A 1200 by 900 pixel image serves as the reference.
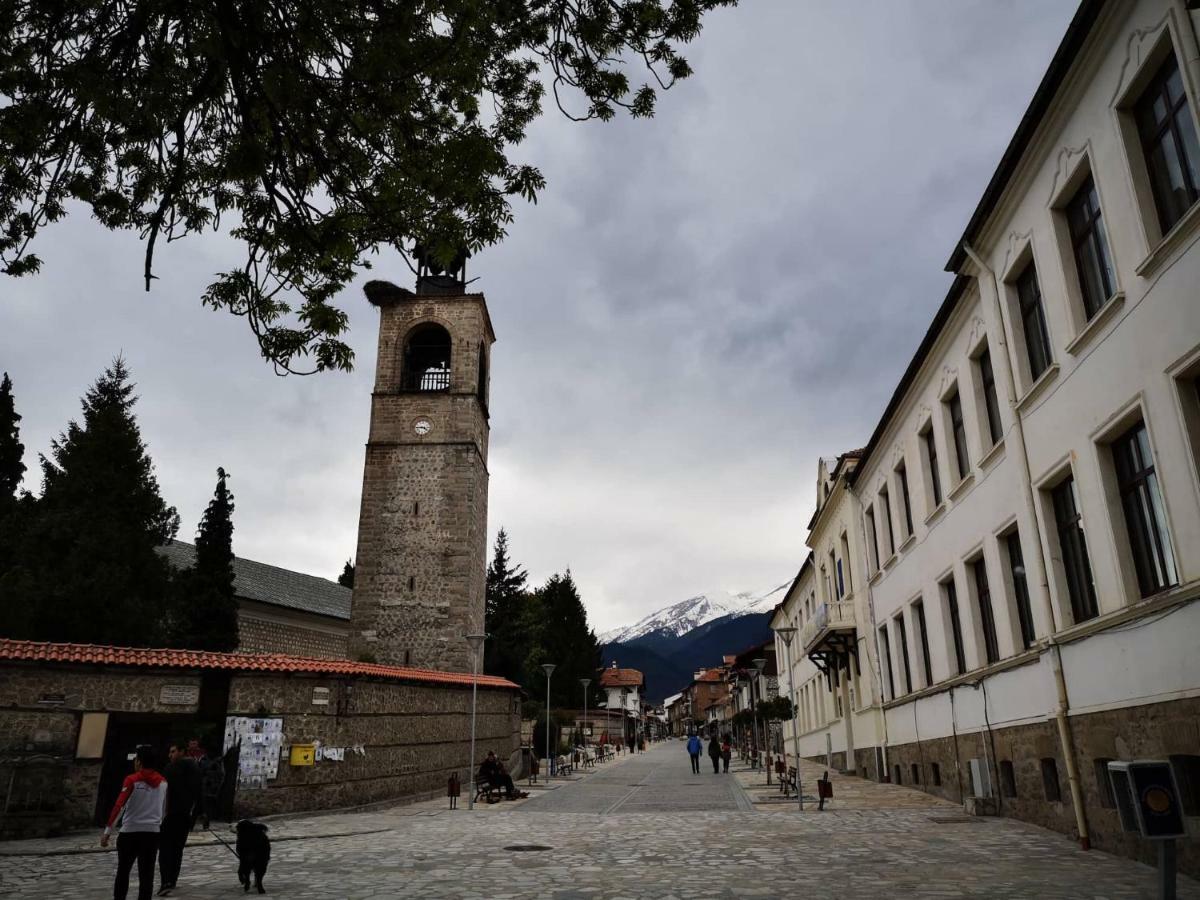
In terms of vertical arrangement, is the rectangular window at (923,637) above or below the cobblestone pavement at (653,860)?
above

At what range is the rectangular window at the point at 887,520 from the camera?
21.2m

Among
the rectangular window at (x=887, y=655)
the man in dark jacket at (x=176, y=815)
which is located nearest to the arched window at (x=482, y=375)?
the rectangular window at (x=887, y=655)

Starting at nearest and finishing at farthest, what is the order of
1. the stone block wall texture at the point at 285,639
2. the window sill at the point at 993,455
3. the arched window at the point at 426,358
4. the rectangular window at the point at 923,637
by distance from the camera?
the window sill at the point at 993,455 → the rectangular window at the point at 923,637 → the arched window at the point at 426,358 → the stone block wall texture at the point at 285,639

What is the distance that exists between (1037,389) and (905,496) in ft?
30.0

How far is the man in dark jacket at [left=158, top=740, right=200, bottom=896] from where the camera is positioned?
866cm

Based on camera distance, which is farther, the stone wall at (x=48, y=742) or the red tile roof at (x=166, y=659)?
the red tile roof at (x=166, y=659)

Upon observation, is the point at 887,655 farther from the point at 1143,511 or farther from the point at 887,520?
the point at 1143,511

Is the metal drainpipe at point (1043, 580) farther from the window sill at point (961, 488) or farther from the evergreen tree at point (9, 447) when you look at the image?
the evergreen tree at point (9, 447)

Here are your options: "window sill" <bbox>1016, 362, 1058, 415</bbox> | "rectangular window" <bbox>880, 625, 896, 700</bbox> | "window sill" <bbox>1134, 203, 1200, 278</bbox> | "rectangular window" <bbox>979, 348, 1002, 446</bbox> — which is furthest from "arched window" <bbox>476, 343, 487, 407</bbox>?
"window sill" <bbox>1134, 203, 1200, 278</bbox>

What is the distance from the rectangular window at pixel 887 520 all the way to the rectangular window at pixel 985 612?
6193 mm

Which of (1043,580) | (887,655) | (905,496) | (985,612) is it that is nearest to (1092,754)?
(1043,580)

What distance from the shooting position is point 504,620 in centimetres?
5828

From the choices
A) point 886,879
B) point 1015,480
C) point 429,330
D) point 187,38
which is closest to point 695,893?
point 886,879

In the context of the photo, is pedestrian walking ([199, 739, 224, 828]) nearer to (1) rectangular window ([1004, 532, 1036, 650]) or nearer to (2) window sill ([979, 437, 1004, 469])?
(1) rectangular window ([1004, 532, 1036, 650])
